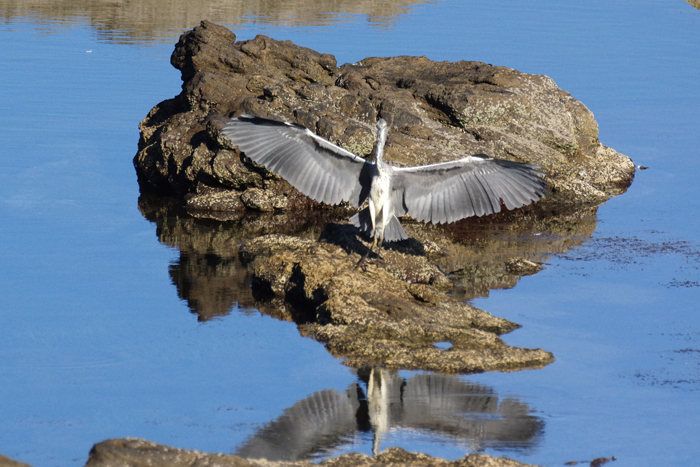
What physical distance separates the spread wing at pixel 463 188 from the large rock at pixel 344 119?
10.6 feet

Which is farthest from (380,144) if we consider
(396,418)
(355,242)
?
(396,418)

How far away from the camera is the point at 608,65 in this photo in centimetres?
2327

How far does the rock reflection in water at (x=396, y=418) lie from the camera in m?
6.07

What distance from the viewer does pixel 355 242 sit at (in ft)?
31.4

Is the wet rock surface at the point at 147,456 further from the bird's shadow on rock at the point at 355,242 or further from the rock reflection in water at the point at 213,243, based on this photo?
the bird's shadow on rock at the point at 355,242

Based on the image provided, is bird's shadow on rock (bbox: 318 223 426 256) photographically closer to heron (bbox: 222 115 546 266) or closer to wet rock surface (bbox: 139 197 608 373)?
wet rock surface (bbox: 139 197 608 373)

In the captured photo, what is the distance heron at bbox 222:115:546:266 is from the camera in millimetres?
8930

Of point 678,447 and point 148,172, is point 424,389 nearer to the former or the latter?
point 678,447

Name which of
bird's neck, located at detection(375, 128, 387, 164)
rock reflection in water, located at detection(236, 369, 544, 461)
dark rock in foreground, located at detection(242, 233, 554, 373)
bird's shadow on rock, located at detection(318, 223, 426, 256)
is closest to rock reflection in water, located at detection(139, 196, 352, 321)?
dark rock in foreground, located at detection(242, 233, 554, 373)

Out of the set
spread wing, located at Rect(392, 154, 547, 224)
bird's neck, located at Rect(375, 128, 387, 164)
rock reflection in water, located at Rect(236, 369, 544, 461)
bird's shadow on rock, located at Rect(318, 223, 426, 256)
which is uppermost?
bird's neck, located at Rect(375, 128, 387, 164)

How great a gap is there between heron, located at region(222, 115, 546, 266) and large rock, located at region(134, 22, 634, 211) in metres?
3.14

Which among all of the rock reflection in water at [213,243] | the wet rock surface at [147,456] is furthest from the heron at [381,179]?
the wet rock surface at [147,456]

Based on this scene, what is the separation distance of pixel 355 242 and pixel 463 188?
1341 mm

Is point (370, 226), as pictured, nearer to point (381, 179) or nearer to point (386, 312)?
point (381, 179)
